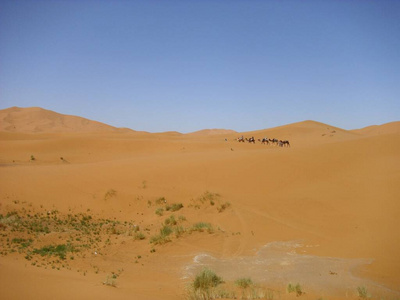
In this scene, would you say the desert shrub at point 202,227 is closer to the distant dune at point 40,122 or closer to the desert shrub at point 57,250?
the desert shrub at point 57,250

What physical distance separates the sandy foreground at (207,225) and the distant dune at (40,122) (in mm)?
70194

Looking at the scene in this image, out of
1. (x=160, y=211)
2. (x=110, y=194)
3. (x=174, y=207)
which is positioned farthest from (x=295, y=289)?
(x=110, y=194)

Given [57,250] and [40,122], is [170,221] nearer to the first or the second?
[57,250]

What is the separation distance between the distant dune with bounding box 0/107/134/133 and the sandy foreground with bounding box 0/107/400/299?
70194mm

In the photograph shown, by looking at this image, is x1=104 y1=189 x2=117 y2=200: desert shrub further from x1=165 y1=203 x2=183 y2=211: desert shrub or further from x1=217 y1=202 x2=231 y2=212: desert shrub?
x1=217 y1=202 x2=231 y2=212: desert shrub

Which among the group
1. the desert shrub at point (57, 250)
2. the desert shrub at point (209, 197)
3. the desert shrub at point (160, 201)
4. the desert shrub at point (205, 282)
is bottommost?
the desert shrub at point (57, 250)

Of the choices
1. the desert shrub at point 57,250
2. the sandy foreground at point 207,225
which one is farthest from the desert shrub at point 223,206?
the desert shrub at point 57,250

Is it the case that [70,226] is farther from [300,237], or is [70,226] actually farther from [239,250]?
[300,237]

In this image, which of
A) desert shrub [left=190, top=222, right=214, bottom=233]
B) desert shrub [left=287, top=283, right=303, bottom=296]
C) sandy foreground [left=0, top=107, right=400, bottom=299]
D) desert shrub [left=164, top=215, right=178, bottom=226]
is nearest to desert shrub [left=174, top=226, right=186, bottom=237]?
sandy foreground [left=0, top=107, right=400, bottom=299]

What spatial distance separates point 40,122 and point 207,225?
91.8 m

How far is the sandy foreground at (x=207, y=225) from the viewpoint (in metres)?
8.22

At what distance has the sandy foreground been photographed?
8.22 meters

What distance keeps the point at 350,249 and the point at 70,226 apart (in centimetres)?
1047

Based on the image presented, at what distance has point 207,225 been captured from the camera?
13484 millimetres
